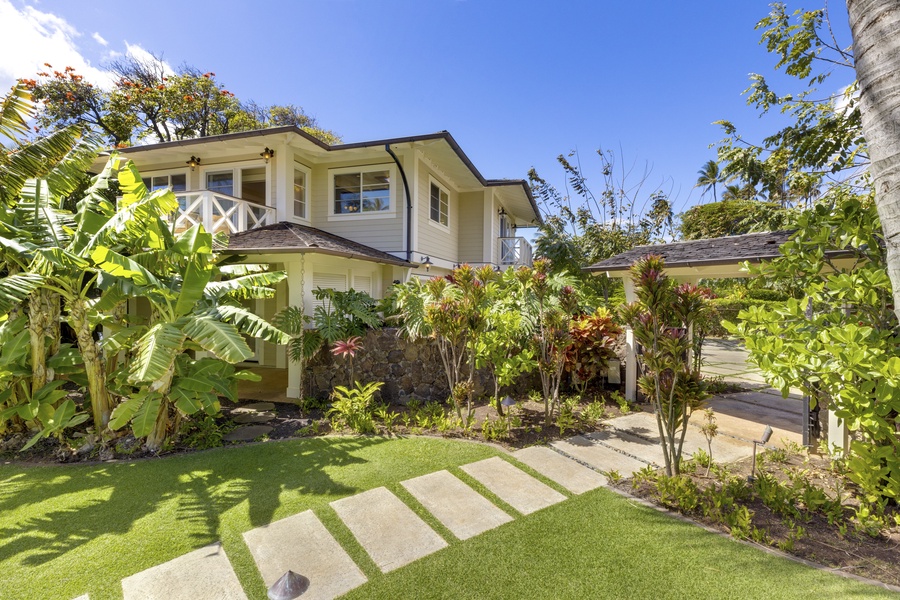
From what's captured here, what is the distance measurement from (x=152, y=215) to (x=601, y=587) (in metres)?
6.86

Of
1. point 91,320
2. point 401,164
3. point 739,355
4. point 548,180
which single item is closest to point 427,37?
point 401,164

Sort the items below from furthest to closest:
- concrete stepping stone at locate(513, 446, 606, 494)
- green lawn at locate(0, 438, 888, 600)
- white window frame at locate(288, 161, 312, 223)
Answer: white window frame at locate(288, 161, 312, 223) → concrete stepping stone at locate(513, 446, 606, 494) → green lawn at locate(0, 438, 888, 600)

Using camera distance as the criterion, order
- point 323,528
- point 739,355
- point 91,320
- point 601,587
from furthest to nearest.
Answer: point 739,355 → point 91,320 → point 323,528 → point 601,587

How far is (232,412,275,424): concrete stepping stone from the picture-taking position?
6.85 metres

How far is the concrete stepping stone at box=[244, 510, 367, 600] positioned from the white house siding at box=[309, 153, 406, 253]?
841 cm

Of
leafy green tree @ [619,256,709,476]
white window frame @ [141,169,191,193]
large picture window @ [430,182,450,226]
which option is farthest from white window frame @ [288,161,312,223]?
leafy green tree @ [619,256,709,476]

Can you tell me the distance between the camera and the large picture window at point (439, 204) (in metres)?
12.5

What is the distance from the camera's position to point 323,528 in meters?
3.48

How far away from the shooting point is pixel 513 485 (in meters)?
4.32

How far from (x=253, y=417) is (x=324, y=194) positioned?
7196mm

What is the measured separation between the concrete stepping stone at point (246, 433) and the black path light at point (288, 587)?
3.74 meters

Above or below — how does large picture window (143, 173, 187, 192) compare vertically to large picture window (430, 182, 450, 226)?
above

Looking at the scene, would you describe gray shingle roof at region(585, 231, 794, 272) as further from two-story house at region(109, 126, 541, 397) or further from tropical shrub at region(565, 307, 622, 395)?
two-story house at region(109, 126, 541, 397)

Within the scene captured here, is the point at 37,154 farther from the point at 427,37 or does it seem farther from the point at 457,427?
the point at 427,37
